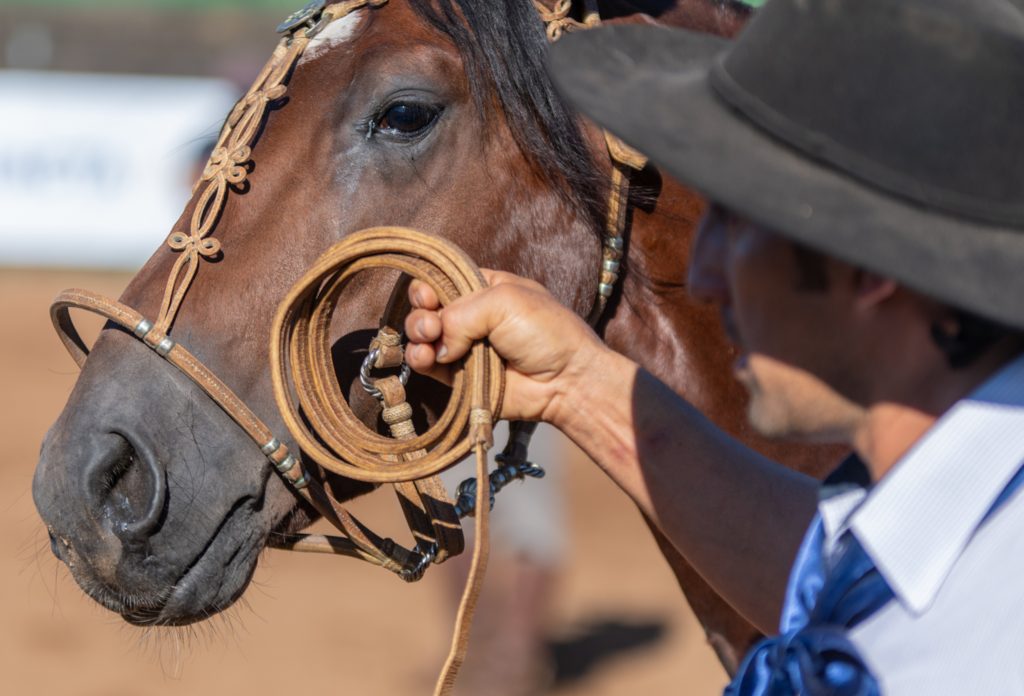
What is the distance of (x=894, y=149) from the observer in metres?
1.26

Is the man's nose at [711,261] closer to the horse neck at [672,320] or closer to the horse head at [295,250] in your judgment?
the horse head at [295,250]

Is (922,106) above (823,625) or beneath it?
above

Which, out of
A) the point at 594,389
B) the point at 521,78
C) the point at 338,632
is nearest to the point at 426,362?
the point at 594,389

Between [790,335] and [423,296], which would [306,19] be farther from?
[790,335]

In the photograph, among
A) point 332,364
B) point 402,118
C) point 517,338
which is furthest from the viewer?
point 402,118

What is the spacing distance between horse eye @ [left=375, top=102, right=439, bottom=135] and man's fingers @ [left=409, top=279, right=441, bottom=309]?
1.46 ft

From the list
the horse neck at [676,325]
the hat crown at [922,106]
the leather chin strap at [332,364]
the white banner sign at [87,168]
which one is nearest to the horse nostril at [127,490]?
the leather chin strap at [332,364]

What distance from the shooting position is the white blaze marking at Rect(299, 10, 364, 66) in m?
2.32

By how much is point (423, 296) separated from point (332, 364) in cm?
27

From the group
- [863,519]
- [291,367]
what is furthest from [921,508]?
[291,367]

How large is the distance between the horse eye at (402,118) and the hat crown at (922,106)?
1.10 m

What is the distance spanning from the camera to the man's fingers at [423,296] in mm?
1949

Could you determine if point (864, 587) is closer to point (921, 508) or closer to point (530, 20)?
point (921, 508)

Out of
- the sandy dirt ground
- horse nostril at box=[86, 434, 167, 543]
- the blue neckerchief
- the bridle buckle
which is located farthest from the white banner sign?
the blue neckerchief
